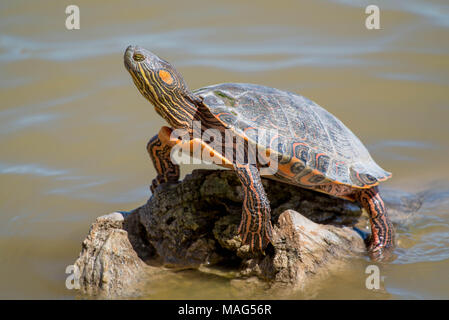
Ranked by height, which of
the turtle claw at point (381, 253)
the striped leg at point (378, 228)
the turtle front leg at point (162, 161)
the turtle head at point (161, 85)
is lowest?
the turtle claw at point (381, 253)

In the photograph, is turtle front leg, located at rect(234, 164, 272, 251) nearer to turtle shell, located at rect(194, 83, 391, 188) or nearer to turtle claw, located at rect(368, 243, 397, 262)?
turtle shell, located at rect(194, 83, 391, 188)

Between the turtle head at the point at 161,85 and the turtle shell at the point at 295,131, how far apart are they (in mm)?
182

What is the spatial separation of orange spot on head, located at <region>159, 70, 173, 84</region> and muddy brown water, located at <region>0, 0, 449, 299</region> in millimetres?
1508

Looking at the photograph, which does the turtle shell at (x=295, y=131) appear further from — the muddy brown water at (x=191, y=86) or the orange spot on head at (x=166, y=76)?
the muddy brown water at (x=191, y=86)

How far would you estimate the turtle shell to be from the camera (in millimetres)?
3486

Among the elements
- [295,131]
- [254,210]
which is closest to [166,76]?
[295,131]

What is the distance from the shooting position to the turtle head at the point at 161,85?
11.2 ft

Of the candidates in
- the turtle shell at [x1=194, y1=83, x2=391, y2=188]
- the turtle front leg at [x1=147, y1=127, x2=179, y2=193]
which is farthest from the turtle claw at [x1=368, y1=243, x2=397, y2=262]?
the turtle front leg at [x1=147, y1=127, x2=179, y2=193]

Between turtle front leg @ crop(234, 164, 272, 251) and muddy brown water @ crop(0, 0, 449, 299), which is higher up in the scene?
muddy brown water @ crop(0, 0, 449, 299)

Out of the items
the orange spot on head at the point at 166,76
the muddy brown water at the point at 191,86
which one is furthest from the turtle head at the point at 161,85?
the muddy brown water at the point at 191,86

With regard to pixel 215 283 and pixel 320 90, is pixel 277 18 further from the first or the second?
pixel 215 283

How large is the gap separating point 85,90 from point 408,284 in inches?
229

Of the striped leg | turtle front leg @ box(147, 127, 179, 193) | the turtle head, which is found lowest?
the striped leg
